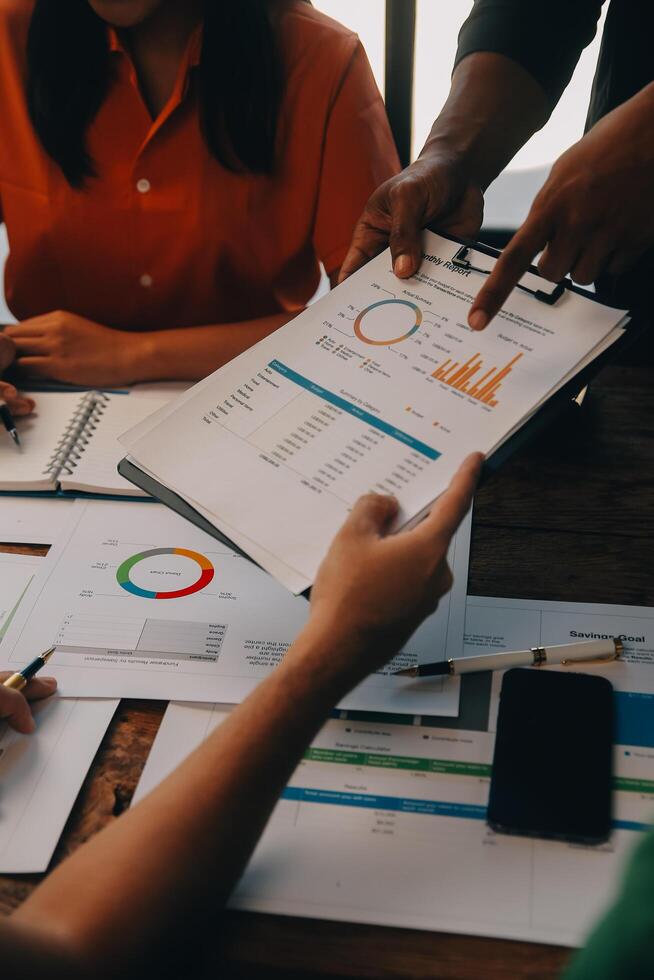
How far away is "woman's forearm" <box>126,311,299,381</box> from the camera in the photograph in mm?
1231

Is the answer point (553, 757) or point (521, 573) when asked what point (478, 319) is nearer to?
point (521, 573)

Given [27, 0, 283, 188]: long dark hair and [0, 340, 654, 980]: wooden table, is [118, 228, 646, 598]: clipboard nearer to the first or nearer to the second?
[0, 340, 654, 980]: wooden table

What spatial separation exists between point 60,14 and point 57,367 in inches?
20.3

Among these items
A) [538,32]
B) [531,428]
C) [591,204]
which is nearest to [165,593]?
[531,428]

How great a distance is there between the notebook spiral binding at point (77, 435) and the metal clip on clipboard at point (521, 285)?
0.53 metres

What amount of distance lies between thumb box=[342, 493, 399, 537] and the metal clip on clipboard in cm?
29

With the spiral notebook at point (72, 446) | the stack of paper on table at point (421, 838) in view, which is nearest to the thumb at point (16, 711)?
the stack of paper on table at point (421, 838)

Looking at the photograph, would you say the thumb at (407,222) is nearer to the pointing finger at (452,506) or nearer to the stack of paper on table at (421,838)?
the pointing finger at (452,506)

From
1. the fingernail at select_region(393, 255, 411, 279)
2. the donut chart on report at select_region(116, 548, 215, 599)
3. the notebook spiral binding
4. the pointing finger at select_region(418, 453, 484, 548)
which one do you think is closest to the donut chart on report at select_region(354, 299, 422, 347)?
the fingernail at select_region(393, 255, 411, 279)

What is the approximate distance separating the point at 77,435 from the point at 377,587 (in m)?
0.60

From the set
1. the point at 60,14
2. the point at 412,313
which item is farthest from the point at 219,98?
the point at 412,313

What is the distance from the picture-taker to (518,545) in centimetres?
96

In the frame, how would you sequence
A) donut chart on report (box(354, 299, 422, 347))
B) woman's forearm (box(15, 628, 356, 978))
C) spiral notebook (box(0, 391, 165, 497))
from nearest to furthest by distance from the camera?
1. woman's forearm (box(15, 628, 356, 978))
2. donut chart on report (box(354, 299, 422, 347))
3. spiral notebook (box(0, 391, 165, 497))

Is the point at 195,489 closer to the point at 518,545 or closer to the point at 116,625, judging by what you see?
the point at 116,625
